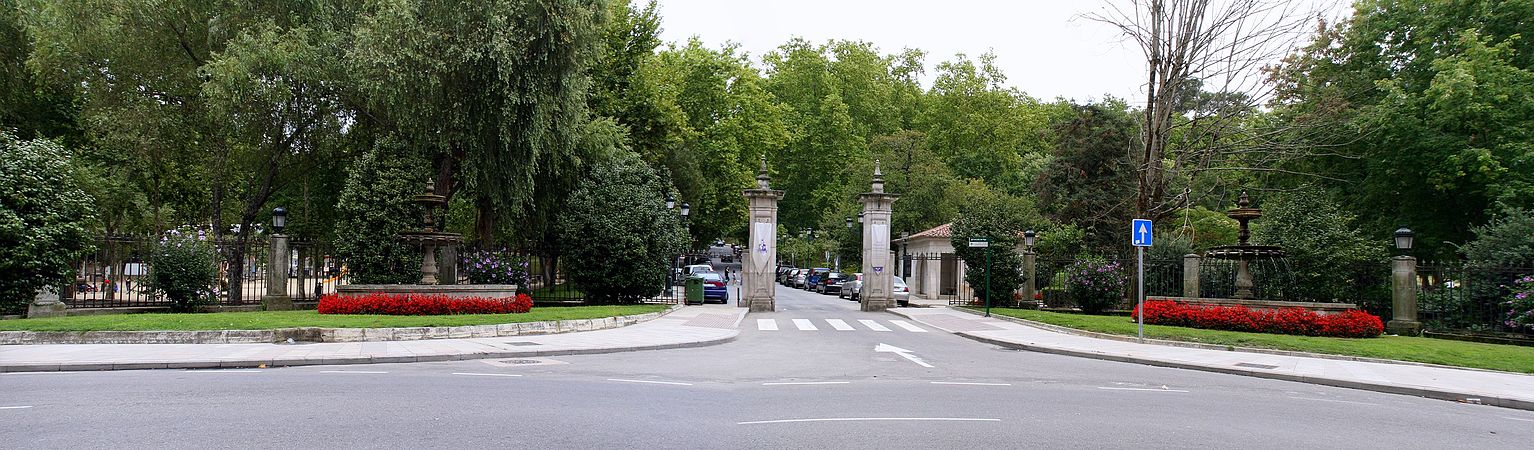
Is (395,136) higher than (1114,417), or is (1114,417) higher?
(395,136)

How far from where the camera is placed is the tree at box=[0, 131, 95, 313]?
61.0ft

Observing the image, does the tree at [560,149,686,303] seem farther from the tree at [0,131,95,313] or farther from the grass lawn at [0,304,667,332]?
the tree at [0,131,95,313]

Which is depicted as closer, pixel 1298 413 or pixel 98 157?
pixel 1298 413

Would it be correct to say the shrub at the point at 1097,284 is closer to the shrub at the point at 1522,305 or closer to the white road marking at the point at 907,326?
the white road marking at the point at 907,326

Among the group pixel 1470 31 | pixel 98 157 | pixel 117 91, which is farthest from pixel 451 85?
pixel 1470 31

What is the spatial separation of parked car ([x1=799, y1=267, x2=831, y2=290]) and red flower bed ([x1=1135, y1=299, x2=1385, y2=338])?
103 ft

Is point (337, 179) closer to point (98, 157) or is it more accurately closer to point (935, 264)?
point (98, 157)

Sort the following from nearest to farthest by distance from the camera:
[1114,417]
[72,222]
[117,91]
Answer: [1114,417]
[72,222]
[117,91]

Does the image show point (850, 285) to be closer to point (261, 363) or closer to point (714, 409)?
point (261, 363)

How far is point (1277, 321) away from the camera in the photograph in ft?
67.7

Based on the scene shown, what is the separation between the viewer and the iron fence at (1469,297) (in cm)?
2119

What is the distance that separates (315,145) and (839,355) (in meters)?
20.3

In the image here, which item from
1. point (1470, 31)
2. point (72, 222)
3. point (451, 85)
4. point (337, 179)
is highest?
point (1470, 31)

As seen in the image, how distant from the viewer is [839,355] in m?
15.7
